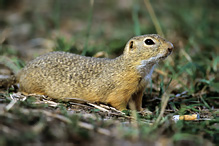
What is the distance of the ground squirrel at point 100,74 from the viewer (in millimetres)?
4629

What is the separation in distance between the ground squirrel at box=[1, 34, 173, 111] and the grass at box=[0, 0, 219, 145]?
0.27m

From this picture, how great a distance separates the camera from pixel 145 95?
5.45 m

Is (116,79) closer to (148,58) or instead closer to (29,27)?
(148,58)

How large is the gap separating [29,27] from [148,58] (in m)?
6.59

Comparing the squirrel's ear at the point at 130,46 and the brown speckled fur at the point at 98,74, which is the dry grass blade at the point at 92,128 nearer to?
the brown speckled fur at the point at 98,74

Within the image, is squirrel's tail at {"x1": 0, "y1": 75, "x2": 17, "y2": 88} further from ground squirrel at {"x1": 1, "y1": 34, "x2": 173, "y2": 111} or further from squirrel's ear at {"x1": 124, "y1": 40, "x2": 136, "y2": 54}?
squirrel's ear at {"x1": 124, "y1": 40, "x2": 136, "y2": 54}

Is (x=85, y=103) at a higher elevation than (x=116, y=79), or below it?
below

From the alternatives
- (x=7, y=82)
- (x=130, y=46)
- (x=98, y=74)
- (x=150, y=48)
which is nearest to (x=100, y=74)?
(x=98, y=74)

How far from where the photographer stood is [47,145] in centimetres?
266

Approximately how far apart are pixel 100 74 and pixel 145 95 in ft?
3.44

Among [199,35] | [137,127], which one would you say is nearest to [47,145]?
[137,127]

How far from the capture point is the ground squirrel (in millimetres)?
4629

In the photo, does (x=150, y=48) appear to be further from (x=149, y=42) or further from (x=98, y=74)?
(x=98, y=74)

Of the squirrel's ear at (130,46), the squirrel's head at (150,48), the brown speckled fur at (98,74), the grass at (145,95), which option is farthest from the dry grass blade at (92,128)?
the squirrel's ear at (130,46)
